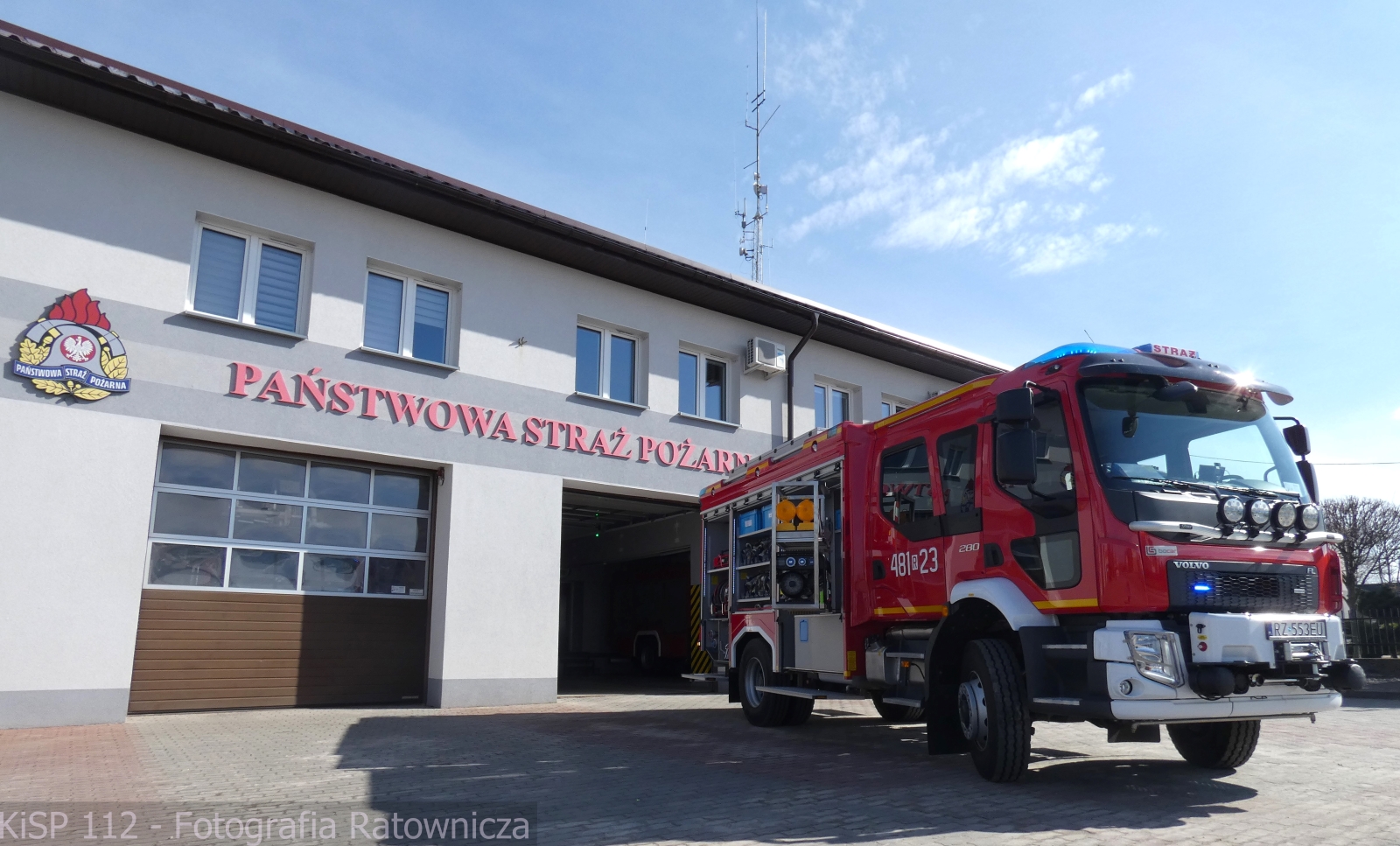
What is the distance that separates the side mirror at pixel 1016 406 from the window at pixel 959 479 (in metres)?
0.94

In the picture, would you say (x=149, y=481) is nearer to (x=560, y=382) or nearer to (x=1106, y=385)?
(x=560, y=382)

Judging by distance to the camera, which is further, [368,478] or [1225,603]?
[368,478]

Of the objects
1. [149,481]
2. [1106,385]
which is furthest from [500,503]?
[1106,385]

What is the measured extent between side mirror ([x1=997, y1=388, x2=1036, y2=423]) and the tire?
513 centimetres

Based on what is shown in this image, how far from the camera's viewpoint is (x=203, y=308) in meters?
11.2

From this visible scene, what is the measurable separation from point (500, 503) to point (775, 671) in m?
4.80

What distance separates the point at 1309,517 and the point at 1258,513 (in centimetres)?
47

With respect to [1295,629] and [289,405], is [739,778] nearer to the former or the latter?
[1295,629]

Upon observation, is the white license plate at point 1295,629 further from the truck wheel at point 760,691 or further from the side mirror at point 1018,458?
the truck wheel at point 760,691

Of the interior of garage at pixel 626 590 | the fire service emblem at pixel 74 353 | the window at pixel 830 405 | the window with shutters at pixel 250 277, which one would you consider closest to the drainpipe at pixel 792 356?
the window at pixel 830 405

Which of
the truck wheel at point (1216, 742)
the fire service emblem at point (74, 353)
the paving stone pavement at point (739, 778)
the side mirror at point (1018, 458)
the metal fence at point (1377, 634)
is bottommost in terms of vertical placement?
the paving stone pavement at point (739, 778)

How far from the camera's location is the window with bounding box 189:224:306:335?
11312 mm

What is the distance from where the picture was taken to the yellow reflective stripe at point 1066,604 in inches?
240

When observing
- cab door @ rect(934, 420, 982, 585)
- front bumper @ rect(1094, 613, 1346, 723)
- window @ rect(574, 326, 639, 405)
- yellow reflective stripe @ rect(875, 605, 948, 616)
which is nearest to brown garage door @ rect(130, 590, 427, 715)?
window @ rect(574, 326, 639, 405)
